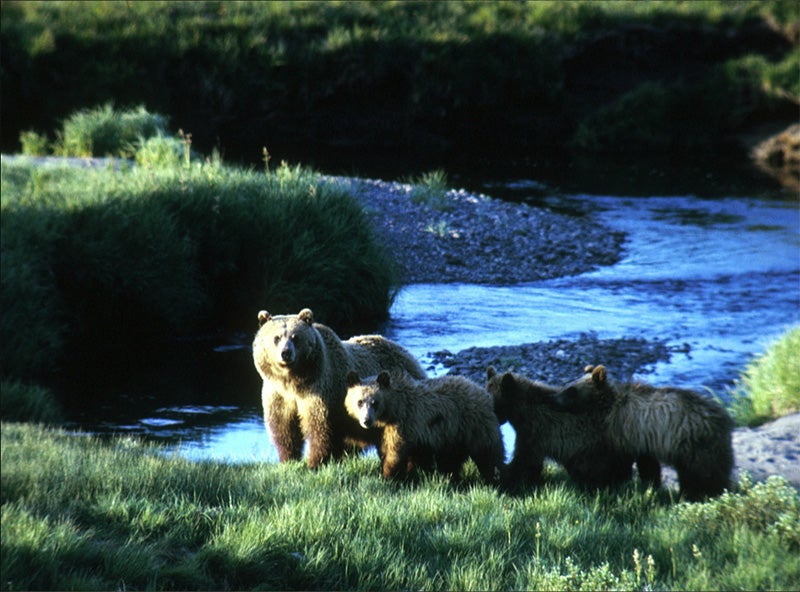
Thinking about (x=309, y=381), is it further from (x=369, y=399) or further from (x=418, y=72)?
(x=418, y=72)

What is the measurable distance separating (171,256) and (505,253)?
7044 millimetres

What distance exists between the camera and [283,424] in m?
6.87

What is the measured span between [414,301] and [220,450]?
6037 millimetres

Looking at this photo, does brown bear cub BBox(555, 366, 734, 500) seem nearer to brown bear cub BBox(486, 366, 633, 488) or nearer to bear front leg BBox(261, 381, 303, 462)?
brown bear cub BBox(486, 366, 633, 488)

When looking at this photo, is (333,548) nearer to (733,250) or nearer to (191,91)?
(733,250)

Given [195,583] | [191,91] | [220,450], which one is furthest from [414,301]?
[191,91]

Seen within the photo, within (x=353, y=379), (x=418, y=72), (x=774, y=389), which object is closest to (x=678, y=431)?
(x=353, y=379)

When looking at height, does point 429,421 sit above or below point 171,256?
below

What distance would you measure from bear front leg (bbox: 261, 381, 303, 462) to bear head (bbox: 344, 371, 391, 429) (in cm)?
61

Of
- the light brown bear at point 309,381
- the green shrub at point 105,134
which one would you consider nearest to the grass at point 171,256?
the light brown bear at point 309,381

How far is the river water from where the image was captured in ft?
29.0

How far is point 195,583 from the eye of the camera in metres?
4.39

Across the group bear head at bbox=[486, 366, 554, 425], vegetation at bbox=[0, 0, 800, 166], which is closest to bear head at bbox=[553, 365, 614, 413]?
bear head at bbox=[486, 366, 554, 425]

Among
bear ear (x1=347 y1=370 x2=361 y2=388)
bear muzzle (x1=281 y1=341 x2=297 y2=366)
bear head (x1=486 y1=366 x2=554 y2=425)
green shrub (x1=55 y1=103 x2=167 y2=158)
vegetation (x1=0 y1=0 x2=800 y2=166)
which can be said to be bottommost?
bear head (x1=486 y1=366 x2=554 y2=425)
